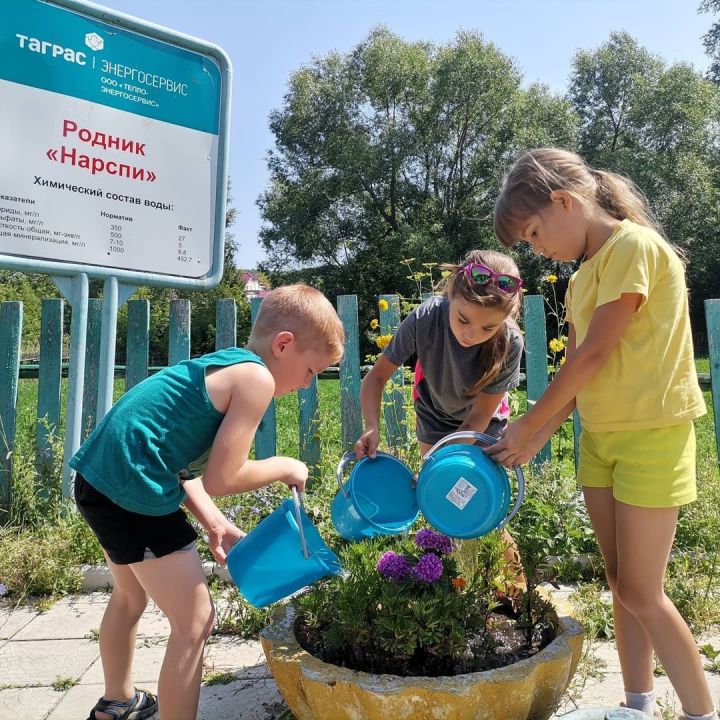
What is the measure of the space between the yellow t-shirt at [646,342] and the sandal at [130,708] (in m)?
1.57

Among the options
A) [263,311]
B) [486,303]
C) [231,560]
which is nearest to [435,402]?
[486,303]

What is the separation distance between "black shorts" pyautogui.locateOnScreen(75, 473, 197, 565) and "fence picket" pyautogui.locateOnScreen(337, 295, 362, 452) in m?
2.32

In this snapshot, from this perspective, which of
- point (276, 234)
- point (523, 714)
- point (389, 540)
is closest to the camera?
point (523, 714)

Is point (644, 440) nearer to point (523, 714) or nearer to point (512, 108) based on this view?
point (523, 714)

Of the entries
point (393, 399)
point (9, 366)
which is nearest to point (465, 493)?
point (393, 399)

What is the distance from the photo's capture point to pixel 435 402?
2766 millimetres

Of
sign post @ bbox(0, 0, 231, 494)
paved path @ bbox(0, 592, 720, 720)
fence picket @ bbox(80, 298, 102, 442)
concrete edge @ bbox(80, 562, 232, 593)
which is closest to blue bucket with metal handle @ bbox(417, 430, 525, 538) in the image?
paved path @ bbox(0, 592, 720, 720)

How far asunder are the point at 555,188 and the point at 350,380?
245cm

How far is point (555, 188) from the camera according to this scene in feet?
5.98

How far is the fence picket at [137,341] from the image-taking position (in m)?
3.94

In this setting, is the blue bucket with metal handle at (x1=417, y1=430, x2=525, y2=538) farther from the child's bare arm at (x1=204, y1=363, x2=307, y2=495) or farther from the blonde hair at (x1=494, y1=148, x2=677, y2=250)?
the blonde hair at (x1=494, y1=148, x2=677, y2=250)

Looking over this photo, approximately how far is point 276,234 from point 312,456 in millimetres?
22695

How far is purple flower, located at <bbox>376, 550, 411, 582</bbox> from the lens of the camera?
178 cm

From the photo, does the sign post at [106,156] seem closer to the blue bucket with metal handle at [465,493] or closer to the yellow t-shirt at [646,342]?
the blue bucket with metal handle at [465,493]
